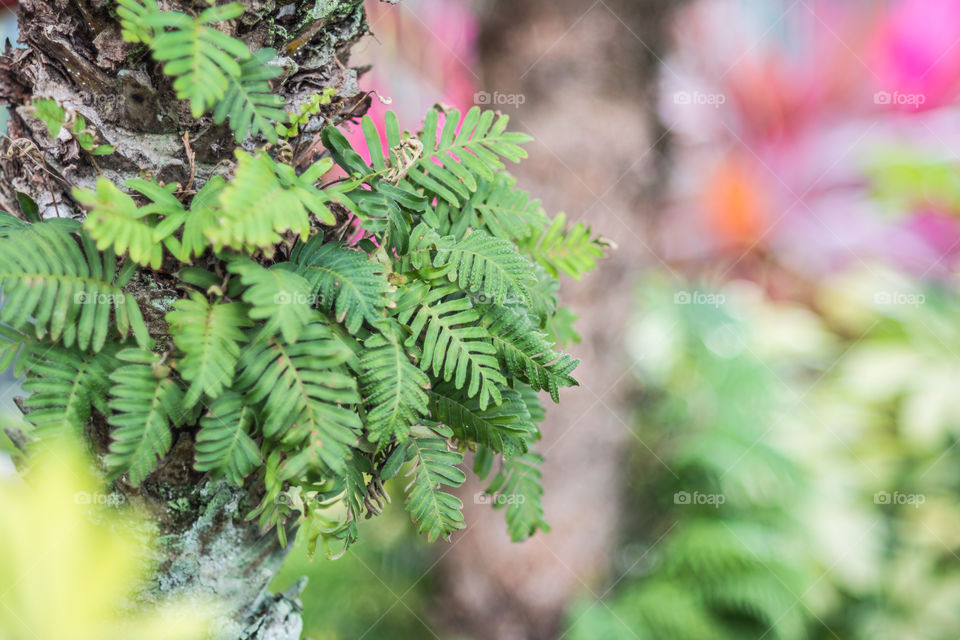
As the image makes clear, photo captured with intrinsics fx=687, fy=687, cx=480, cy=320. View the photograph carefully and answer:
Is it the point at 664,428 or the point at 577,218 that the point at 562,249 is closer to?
the point at 577,218

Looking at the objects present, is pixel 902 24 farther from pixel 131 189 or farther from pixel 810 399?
pixel 131 189

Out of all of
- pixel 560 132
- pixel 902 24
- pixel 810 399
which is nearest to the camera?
pixel 560 132

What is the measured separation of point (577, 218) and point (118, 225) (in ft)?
4.35

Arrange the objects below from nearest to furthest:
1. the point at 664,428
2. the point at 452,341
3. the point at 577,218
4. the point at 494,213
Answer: the point at 452,341 < the point at 494,213 < the point at 577,218 < the point at 664,428

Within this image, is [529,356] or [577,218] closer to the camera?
[529,356]

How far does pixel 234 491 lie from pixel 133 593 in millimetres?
125

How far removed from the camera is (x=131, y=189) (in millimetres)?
568

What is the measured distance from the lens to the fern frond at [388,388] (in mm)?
554

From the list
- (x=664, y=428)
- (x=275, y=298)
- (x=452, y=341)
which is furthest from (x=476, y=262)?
(x=664, y=428)

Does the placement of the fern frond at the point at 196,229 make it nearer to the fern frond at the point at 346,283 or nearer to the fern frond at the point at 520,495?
the fern frond at the point at 346,283

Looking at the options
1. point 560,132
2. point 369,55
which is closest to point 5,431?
point 560,132

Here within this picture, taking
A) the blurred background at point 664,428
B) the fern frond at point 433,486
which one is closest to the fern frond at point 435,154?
the fern frond at point 433,486

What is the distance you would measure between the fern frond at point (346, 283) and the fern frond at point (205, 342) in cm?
7

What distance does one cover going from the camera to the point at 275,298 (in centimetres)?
50
